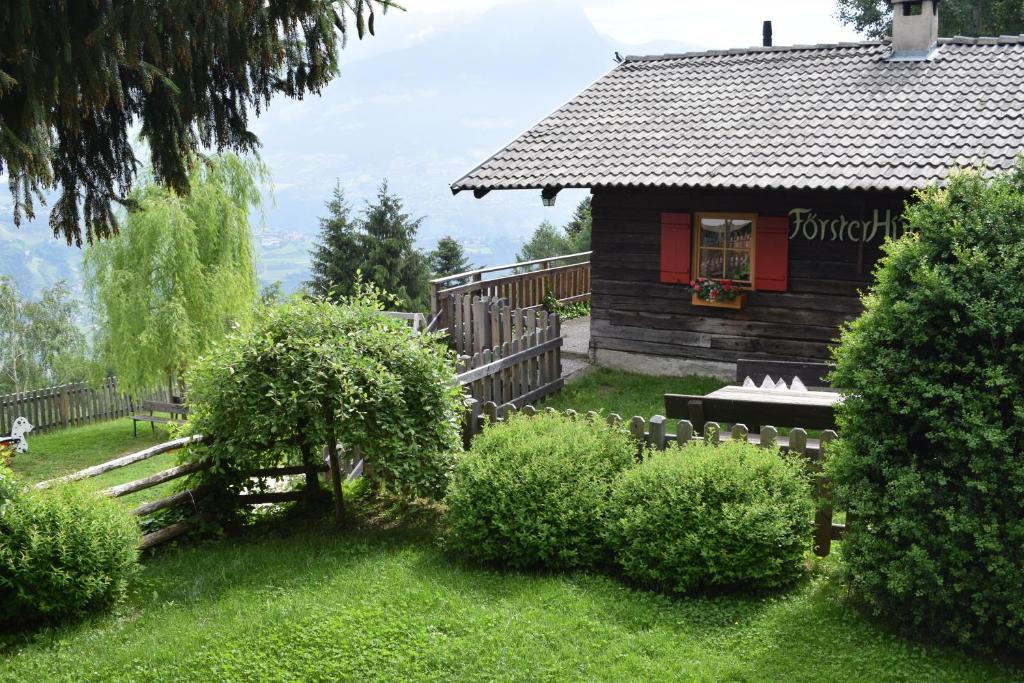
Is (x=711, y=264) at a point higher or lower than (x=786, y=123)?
lower

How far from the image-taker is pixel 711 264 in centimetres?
1545

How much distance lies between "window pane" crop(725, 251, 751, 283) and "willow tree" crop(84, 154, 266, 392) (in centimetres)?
1522

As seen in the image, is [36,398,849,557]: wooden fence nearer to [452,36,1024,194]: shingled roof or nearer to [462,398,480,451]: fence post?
[462,398,480,451]: fence post

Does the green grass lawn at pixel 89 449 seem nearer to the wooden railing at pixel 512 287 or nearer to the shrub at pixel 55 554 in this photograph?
the wooden railing at pixel 512 287

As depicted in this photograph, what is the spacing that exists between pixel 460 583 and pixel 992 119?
1108 cm

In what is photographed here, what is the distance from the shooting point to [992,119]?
548 inches

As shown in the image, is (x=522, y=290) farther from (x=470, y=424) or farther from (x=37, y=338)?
(x=37, y=338)

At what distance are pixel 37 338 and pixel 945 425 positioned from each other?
2024 inches

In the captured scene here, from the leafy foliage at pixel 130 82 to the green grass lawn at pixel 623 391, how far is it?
821 centimetres

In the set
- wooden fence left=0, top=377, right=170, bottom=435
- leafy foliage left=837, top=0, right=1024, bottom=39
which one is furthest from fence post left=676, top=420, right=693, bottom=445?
leafy foliage left=837, top=0, right=1024, bottom=39

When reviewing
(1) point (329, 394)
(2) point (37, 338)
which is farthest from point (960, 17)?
(2) point (37, 338)

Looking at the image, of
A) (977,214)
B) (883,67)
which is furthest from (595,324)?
(977,214)

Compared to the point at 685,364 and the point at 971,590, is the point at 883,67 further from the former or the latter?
the point at 971,590

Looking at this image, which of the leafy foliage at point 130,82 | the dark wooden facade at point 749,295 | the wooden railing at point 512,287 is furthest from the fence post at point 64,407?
the leafy foliage at point 130,82
